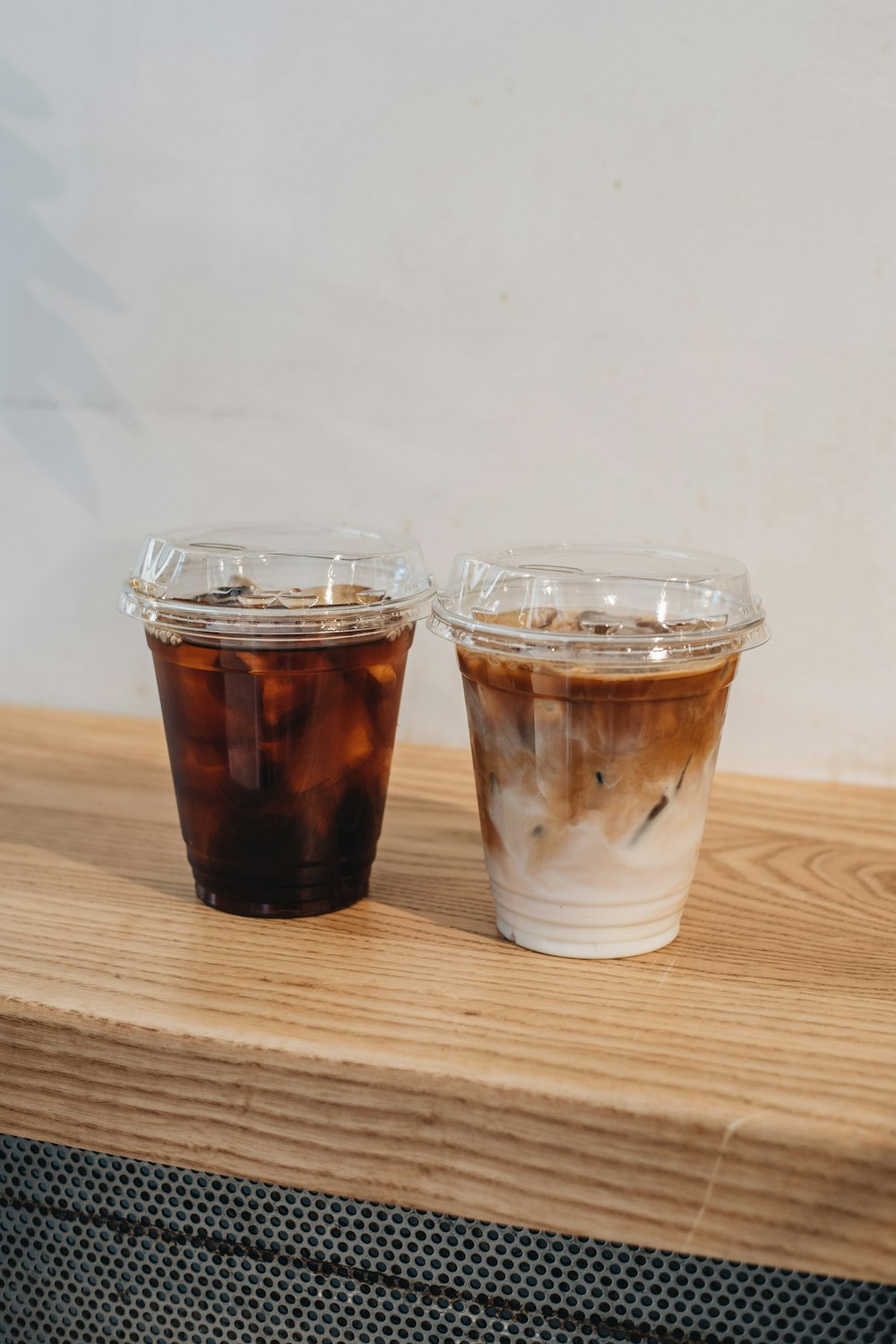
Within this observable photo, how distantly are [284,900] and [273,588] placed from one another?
0.74 feet

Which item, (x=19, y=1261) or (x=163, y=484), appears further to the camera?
(x=163, y=484)

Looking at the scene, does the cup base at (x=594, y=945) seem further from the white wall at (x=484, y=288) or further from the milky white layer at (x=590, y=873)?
the white wall at (x=484, y=288)

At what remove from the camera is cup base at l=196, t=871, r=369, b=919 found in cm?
81

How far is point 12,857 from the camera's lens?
91 centimetres

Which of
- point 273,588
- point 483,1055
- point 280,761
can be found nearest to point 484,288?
point 273,588

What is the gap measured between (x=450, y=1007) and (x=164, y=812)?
454mm

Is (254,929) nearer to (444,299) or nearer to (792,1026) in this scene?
(792,1026)

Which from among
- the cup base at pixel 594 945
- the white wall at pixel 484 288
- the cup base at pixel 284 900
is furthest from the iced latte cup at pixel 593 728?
the white wall at pixel 484 288

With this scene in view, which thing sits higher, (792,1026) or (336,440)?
(336,440)

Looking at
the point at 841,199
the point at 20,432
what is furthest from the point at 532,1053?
the point at 20,432

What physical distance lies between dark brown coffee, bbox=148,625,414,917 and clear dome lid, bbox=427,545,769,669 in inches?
3.0

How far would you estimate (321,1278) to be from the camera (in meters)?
0.72

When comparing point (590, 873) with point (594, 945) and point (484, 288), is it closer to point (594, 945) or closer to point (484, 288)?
point (594, 945)

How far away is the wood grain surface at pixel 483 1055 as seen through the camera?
573 mm
